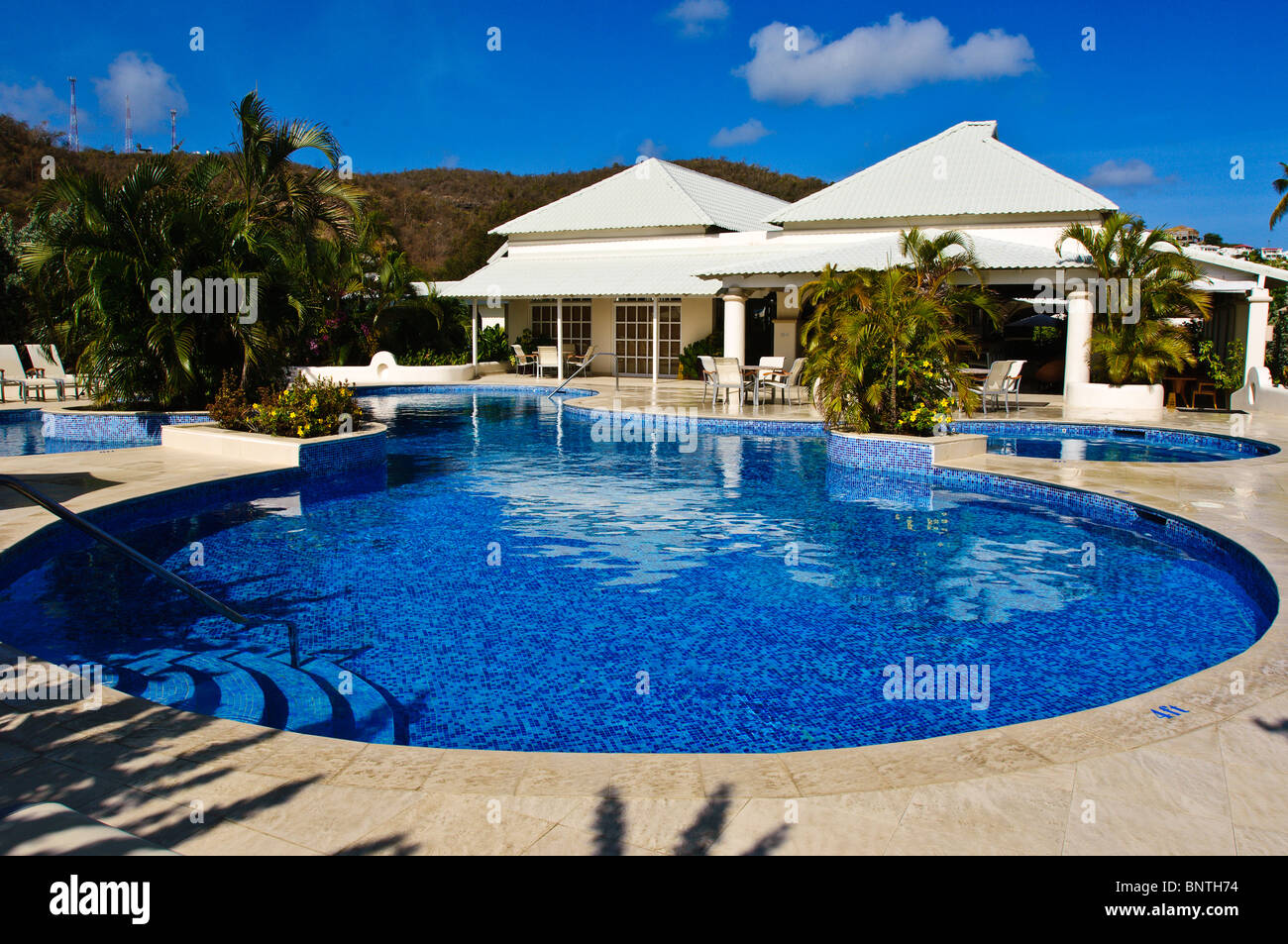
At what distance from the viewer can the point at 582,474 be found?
39.2 ft

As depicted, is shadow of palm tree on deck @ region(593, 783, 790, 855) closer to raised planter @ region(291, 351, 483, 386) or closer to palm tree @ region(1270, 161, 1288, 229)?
raised planter @ region(291, 351, 483, 386)

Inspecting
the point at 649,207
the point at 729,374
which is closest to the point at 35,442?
the point at 729,374

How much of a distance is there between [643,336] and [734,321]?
656 cm

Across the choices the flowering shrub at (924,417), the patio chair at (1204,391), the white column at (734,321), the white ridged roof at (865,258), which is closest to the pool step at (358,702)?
the flowering shrub at (924,417)

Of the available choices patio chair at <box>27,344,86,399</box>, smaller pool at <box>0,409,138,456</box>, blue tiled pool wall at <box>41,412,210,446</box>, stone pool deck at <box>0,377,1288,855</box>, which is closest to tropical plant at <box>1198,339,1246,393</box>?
stone pool deck at <box>0,377,1288,855</box>

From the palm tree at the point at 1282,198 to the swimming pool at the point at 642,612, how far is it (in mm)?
29981

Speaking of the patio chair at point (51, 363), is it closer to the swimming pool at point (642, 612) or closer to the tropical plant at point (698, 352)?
the swimming pool at point (642, 612)

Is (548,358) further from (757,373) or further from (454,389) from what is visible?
(757,373)

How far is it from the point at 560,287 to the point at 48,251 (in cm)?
1301

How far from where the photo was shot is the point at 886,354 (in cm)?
1227

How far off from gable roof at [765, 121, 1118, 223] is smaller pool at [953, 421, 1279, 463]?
7.19m

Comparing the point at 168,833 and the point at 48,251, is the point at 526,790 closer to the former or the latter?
the point at 168,833

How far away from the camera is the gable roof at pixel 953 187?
799 inches

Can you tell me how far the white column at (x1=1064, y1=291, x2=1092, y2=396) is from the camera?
17.8m
